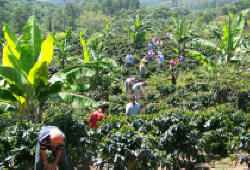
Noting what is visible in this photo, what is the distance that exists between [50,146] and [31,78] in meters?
3.10

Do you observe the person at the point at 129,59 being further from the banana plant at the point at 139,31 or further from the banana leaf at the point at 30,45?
the banana leaf at the point at 30,45

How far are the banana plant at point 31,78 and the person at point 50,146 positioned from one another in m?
2.58

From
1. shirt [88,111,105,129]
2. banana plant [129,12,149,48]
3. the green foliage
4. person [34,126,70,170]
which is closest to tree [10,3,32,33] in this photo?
banana plant [129,12,149,48]

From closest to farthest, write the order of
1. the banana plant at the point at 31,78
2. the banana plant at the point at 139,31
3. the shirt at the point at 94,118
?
the shirt at the point at 94,118 < the banana plant at the point at 31,78 < the banana plant at the point at 139,31

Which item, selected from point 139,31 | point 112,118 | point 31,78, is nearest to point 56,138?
point 112,118

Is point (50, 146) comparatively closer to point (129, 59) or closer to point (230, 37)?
point (230, 37)

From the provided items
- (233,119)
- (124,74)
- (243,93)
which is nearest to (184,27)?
(124,74)

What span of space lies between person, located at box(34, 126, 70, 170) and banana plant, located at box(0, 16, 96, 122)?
2.58 meters

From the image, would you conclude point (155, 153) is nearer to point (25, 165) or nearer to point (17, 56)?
point (25, 165)

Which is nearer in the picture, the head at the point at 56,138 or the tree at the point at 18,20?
the head at the point at 56,138

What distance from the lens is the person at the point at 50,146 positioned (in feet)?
14.4

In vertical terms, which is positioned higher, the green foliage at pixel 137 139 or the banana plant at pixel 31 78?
the banana plant at pixel 31 78

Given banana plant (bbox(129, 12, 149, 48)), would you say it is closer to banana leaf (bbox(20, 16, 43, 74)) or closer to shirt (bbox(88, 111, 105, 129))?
banana leaf (bbox(20, 16, 43, 74))

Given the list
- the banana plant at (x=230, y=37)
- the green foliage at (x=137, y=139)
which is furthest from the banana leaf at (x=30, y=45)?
the banana plant at (x=230, y=37)
